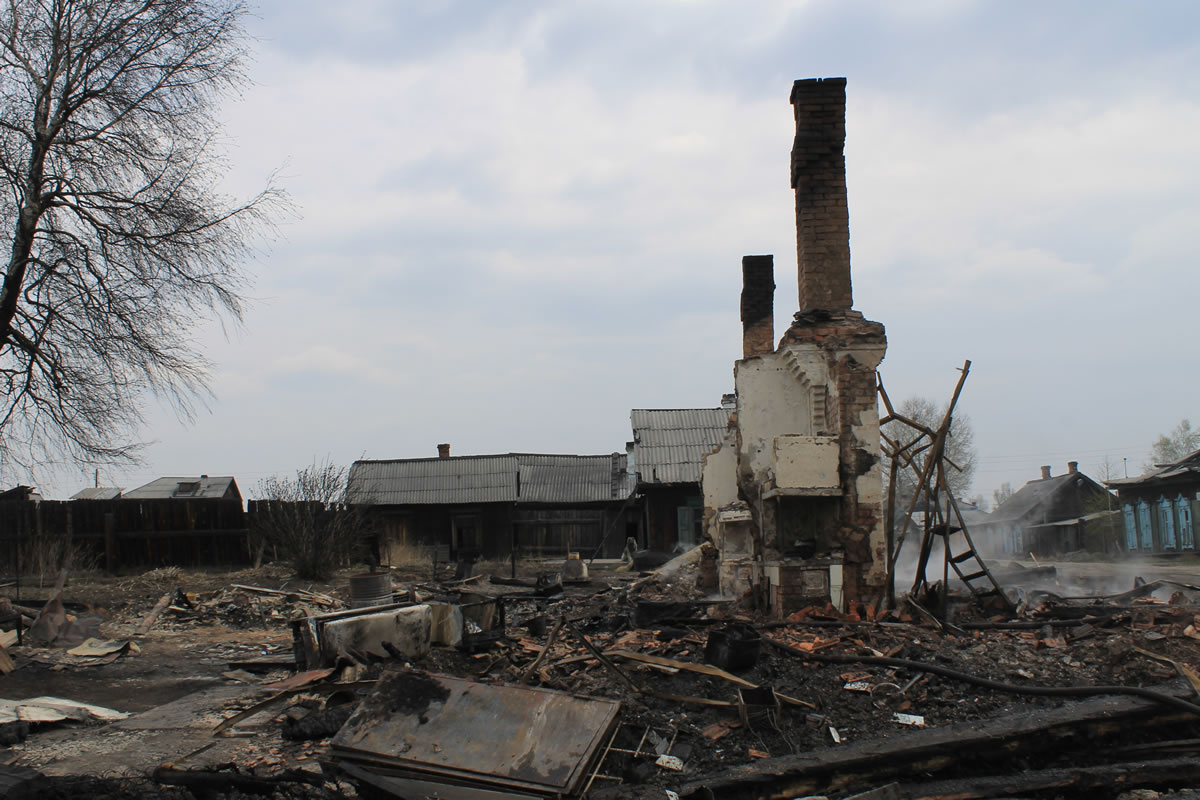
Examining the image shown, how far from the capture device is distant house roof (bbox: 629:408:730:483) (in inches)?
1076

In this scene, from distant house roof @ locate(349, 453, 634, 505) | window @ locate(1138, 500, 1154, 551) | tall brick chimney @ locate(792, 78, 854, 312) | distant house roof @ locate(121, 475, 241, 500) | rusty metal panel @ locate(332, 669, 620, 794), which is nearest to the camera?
rusty metal panel @ locate(332, 669, 620, 794)

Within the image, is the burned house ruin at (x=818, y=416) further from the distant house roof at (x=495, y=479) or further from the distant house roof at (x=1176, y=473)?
the distant house roof at (x=1176, y=473)

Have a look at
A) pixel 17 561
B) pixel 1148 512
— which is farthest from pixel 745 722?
pixel 1148 512

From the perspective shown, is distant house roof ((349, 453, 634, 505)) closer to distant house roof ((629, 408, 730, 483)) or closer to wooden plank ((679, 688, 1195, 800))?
distant house roof ((629, 408, 730, 483))

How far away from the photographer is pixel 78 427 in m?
13.7

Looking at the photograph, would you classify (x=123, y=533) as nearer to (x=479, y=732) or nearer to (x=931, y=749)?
(x=479, y=732)

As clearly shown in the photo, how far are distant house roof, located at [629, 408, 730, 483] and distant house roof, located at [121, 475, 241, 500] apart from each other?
20.9 metres

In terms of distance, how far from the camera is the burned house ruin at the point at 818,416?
9.34m

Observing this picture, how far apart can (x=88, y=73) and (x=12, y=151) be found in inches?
67.5

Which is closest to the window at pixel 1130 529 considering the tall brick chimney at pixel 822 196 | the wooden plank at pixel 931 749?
the tall brick chimney at pixel 822 196

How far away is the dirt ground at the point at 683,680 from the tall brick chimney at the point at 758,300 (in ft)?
19.9

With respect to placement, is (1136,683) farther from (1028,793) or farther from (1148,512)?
(1148,512)

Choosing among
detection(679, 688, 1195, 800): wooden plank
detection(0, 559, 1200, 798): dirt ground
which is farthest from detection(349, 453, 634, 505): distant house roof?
detection(679, 688, 1195, 800): wooden plank

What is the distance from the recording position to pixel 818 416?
33.4ft
